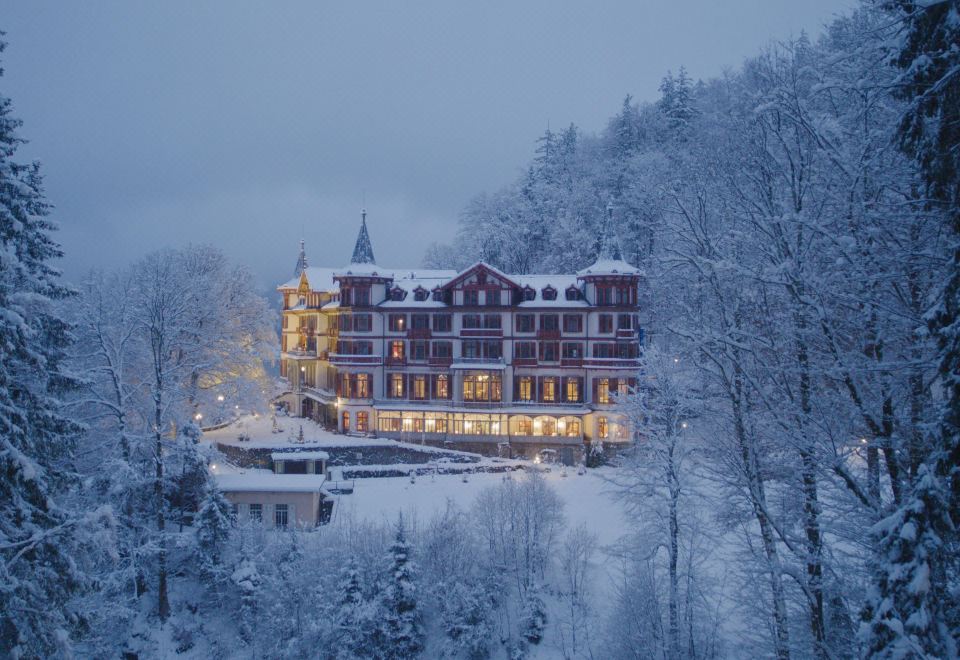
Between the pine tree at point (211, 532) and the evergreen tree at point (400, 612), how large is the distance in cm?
703

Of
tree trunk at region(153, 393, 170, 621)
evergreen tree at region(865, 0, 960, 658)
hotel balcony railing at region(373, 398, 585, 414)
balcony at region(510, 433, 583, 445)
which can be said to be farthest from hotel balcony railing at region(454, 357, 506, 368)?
evergreen tree at region(865, 0, 960, 658)

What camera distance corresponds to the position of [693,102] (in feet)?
192

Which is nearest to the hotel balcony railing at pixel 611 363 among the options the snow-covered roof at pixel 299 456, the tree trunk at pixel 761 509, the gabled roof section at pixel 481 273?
the gabled roof section at pixel 481 273

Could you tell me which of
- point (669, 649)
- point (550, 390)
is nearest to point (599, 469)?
point (550, 390)

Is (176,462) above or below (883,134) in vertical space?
below

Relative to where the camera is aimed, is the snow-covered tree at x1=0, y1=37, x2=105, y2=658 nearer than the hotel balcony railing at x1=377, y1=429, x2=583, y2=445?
Yes

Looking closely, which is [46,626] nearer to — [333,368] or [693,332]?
[693,332]

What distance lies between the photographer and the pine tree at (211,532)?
2197 cm

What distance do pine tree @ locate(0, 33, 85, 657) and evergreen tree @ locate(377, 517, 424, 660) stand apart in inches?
377

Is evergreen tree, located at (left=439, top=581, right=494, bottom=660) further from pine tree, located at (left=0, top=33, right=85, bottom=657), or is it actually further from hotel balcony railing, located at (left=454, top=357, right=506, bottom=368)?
hotel balcony railing, located at (left=454, top=357, right=506, bottom=368)

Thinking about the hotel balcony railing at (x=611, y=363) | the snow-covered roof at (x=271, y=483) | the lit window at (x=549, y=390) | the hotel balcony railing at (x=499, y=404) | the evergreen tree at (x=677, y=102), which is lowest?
the snow-covered roof at (x=271, y=483)

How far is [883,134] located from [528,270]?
51.6 m

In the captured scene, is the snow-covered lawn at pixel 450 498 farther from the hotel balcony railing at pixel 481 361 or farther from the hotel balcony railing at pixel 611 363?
the hotel balcony railing at pixel 481 361

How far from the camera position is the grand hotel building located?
135ft
